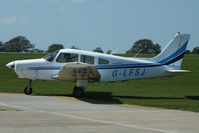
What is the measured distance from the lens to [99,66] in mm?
17578

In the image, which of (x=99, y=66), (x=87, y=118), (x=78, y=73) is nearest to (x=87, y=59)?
(x=99, y=66)

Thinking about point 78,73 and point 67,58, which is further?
point 67,58

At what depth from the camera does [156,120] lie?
36.7 feet

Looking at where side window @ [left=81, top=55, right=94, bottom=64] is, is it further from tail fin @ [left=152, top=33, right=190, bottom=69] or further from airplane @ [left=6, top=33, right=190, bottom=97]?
tail fin @ [left=152, top=33, right=190, bottom=69]

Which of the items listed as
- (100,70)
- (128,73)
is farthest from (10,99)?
(128,73)

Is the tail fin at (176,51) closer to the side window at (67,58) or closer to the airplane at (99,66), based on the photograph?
the airplane at (99,66)

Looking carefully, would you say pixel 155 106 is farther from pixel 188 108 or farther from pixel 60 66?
pixel 60 66

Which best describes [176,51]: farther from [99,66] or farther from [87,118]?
[87,118]

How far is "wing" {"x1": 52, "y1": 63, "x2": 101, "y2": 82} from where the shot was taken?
53.2 feet

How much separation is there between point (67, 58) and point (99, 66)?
1.49m

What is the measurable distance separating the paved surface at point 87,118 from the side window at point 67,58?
2.71 metres

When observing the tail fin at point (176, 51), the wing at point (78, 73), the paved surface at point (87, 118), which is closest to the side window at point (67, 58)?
the wing at point (78, 73)

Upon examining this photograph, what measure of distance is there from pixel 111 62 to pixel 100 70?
0.62m

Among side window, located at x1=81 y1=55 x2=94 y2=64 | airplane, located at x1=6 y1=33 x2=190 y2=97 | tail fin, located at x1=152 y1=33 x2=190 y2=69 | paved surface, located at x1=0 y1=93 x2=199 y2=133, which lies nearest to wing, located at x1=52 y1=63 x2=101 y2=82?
airplane, located at x1=6 y1=33 x2=190 y2=97
